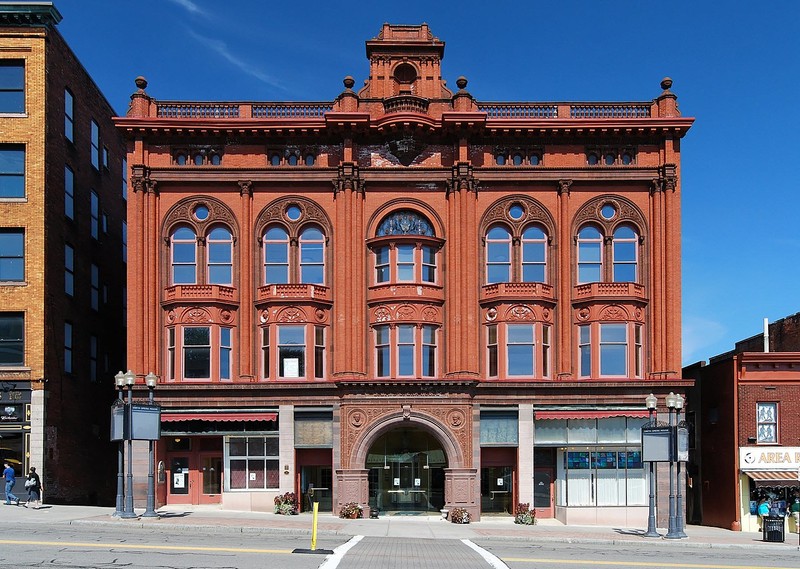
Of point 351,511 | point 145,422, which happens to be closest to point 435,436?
point 351,511

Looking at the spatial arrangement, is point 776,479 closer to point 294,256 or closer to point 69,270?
point 294,256

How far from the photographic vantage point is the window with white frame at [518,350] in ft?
120

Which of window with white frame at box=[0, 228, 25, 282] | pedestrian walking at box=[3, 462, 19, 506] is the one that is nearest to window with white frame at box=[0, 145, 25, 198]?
window with white frame at box=[0, 228, 25, 282]

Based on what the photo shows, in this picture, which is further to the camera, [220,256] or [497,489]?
[220,256]

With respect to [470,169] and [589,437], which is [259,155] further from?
[589,437]

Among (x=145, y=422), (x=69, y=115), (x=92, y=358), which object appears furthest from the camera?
(x=92, y=358)

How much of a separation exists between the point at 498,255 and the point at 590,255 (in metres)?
3.85

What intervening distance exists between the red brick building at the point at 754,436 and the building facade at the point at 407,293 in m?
2.51

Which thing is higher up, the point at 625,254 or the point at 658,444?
the point at 625,254

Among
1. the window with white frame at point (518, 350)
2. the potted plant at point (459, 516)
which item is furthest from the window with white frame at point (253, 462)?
the window with white frame at point (518, 350)

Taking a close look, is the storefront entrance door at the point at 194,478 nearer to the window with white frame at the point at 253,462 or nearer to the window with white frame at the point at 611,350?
the window with white frame at the point at 253,462

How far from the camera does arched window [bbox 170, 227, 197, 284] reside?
37.1 m

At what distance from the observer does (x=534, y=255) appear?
37.3 m

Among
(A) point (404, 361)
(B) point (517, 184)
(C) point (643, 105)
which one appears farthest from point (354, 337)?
(C) point (643, 105)
